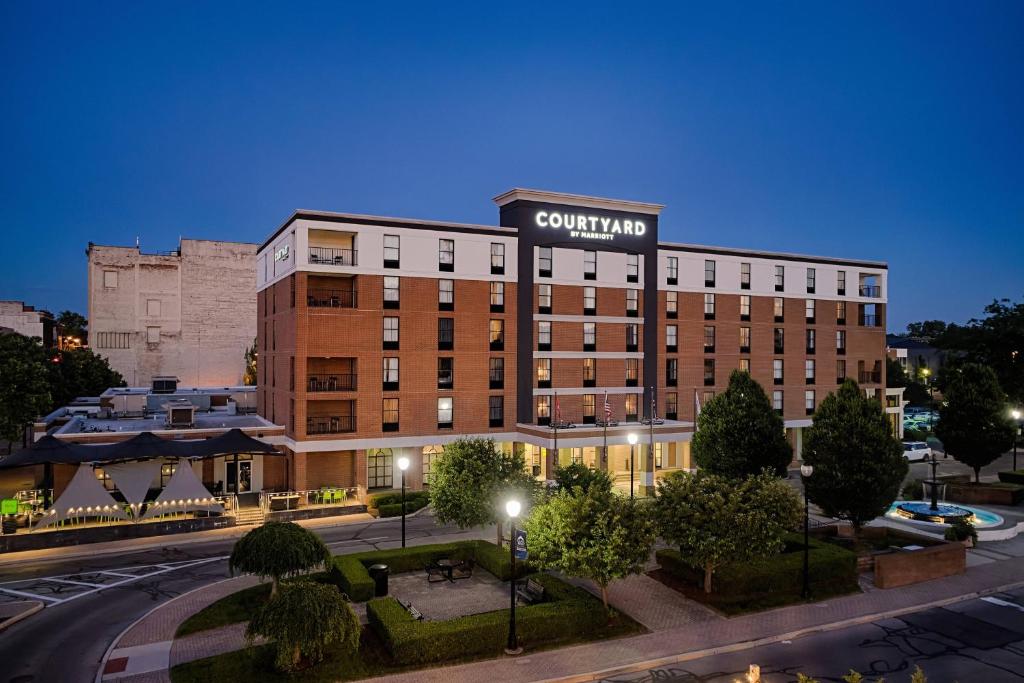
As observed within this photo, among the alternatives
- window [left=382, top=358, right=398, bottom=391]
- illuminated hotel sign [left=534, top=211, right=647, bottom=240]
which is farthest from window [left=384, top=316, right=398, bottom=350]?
illuminated hotel sign [left=534, top=211, right=647, bottom=240]

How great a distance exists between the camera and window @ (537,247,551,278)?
170 feet

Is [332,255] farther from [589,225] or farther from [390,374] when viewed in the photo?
[589,225]

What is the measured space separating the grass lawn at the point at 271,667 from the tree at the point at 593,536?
2988 mm

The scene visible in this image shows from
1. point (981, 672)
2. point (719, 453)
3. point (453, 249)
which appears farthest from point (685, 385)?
point (981, 672)

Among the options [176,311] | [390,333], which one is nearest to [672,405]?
[390,333]

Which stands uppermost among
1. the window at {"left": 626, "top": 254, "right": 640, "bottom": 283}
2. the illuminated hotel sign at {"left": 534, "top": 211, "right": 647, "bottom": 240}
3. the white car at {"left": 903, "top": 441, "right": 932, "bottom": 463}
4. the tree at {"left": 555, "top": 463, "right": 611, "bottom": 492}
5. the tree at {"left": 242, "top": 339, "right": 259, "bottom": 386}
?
the illuminated hotel sign at {"left": 534, "top": 211, "right": 647, "bottom": 240}

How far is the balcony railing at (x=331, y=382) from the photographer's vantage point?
4666 cm

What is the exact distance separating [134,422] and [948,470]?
65.4 metres

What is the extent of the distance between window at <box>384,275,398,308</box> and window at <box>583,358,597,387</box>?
15408 mm

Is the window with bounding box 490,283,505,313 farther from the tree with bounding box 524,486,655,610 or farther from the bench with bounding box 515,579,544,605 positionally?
the tree with bounding box 524,486,655,610

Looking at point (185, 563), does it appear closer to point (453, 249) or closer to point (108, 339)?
point (453, 249)

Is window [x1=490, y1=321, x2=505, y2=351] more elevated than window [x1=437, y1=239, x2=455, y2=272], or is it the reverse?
window [x1=437, y1=239, x2=455, y2=272]

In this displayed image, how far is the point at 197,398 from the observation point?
63.5m

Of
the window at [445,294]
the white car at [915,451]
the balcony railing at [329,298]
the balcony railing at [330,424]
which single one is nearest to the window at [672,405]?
the window at [445,294]
